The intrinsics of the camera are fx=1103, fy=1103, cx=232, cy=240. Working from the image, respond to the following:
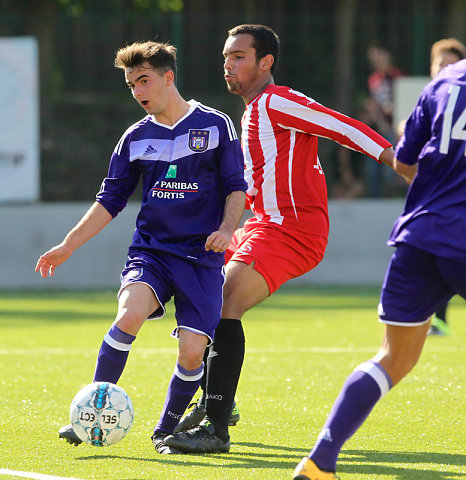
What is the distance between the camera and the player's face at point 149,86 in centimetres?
540

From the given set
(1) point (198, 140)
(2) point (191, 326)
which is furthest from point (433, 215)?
(1) point (198, 140)

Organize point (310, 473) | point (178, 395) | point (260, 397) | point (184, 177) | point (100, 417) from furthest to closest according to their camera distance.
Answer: point (260, 397) < point (184, 177) < point (178, 395) < point (100, 417) < point (310, 473)

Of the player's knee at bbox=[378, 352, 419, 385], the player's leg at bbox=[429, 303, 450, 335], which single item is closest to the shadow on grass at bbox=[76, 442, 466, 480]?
the player's knee at bbox=[378, 352, 419, 385]

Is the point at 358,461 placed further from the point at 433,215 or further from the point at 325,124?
the point at 325,124

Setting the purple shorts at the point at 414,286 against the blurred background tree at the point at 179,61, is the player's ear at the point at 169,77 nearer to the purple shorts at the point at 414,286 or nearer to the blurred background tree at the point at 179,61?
the purple shorts at the point at 414,286

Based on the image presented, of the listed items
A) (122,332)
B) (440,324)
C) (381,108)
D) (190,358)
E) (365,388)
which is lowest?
(440,324)

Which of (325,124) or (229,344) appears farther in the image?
(325,124)

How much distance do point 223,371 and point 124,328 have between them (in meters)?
0.56

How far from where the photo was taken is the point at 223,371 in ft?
17.7

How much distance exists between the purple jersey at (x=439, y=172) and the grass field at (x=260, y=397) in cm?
113

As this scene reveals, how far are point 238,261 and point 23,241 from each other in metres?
9.34

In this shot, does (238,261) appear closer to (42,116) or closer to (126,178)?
(126,178)

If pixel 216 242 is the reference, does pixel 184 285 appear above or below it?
below

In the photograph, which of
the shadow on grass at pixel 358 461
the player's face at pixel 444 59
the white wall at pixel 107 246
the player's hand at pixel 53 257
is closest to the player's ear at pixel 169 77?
the player's hand at pixel 53 257
